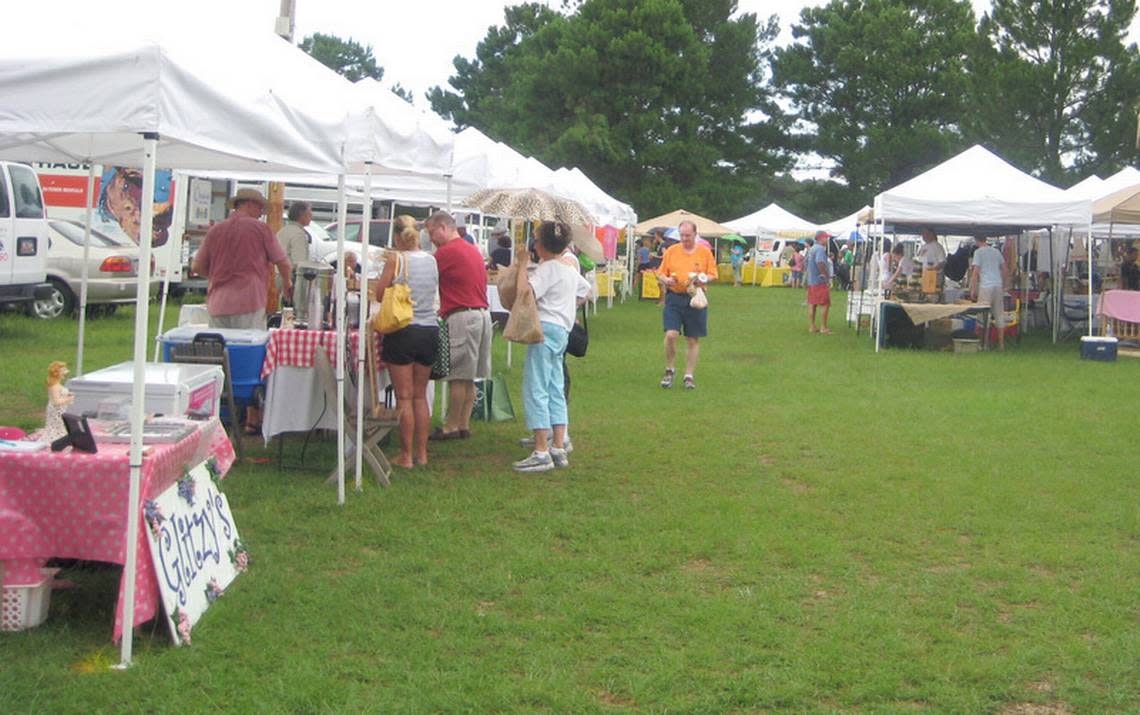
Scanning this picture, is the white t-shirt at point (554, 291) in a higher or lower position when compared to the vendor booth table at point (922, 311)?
lower

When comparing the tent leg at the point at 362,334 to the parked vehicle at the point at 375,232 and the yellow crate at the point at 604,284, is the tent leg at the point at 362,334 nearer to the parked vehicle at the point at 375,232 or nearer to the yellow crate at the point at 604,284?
the parked vehicle at the point at 375,232

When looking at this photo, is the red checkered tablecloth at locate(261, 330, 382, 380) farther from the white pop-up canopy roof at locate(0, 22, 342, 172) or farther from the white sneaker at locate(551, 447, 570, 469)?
the white pop-up canopy roof at locate(0, 22, 342, 172)

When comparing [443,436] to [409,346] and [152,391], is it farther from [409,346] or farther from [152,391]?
[152,391]

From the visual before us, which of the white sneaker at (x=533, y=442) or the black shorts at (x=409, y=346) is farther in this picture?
the white sneaker at (x=533, y=442)

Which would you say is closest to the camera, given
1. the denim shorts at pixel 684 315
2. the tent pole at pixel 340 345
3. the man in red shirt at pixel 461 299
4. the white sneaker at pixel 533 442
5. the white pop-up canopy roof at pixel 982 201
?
the tent pole at pixel 340 345

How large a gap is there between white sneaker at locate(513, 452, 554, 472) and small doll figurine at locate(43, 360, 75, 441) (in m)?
3.14

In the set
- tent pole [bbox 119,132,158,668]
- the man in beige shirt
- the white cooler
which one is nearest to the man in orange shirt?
the man in beige shirt

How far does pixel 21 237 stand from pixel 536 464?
9064 millimetres

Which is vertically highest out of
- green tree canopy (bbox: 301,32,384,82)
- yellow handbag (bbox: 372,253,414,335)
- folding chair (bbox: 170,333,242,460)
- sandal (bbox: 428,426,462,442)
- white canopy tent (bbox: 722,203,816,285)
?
green tree canopy (bbox: 301,32,384,82)

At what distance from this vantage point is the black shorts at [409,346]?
7.34 meters

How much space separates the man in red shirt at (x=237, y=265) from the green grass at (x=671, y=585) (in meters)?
1.02

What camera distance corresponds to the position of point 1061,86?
133 ft

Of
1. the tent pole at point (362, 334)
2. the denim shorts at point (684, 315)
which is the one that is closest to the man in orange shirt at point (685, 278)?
the denim shorts at point (684, 315)

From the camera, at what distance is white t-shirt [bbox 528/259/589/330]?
→ 7609 mm
